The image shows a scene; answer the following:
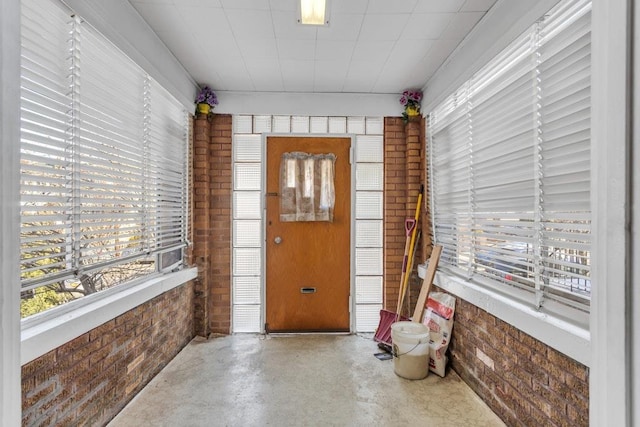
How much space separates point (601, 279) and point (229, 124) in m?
3.75

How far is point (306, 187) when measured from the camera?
3.81m

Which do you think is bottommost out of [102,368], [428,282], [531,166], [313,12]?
[102,368]

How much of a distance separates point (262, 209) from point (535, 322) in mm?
2684

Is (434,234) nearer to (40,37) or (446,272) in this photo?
(446,272)

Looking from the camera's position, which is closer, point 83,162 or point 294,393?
point 83,162

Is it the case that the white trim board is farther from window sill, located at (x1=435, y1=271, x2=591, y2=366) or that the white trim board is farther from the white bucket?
the white bucket

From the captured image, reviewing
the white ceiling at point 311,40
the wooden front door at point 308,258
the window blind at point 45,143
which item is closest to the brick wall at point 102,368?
the window blind at point 45,143

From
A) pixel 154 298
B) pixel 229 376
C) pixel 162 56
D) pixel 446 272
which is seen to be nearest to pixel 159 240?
pixel 154 298

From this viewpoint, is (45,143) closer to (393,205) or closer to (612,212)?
(612,212)

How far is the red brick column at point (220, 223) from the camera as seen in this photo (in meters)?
3.83

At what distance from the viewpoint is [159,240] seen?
295 cm

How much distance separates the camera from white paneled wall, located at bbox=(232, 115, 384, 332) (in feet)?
12.7

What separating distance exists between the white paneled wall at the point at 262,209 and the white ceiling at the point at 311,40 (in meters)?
0.41

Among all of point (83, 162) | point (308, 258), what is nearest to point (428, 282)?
point (308, 258)
